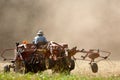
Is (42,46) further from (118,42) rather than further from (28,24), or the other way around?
(28,24)

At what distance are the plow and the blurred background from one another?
21.9 m

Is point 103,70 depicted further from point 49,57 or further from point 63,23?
point 63,23

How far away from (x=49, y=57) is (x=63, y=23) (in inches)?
1141

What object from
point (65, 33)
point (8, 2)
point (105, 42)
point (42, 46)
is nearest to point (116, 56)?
point (105, 42)

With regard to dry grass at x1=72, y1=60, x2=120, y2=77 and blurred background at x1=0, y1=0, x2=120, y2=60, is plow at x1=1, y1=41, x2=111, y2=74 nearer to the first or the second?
dry grass at x1=72, y1=60, x2=120, y2=77

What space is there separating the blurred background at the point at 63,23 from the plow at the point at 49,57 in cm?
2187

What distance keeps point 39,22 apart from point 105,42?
26.8 ft

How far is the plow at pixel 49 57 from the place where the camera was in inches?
683

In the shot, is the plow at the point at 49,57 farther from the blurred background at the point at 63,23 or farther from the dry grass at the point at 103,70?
the blurred background at the point at 63,23

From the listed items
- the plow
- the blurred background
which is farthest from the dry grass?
the blurred background

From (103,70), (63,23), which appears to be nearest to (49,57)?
(103,70)

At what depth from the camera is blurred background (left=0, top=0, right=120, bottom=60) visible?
43.2 meters

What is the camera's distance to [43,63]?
18.1 metres

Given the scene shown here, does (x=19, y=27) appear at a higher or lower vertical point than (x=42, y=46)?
higher
